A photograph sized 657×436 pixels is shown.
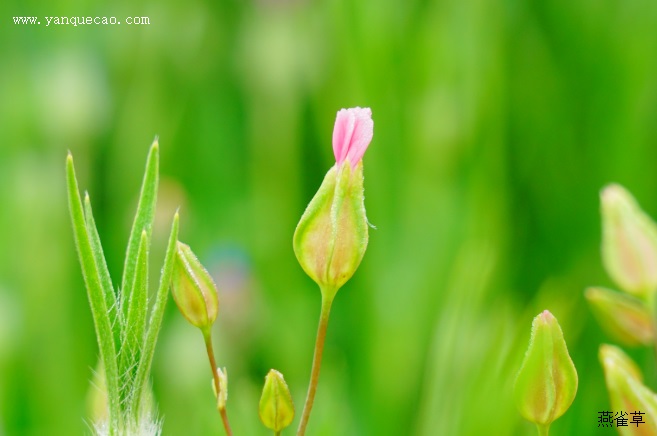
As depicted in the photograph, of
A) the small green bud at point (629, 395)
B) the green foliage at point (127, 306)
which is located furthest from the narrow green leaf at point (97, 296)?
the small green bud at point (629, 395)

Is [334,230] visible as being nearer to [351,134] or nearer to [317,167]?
[351,134]

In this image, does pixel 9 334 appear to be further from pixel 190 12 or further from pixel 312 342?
pixel 190 12

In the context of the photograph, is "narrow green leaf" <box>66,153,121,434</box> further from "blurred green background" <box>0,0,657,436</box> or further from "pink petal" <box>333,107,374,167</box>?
"blurred green background" <box>0,0,657,436</box>

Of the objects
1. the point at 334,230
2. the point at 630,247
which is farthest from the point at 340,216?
the point at 630,247

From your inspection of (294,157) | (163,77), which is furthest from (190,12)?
(294,157)

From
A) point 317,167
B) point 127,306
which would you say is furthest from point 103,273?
point 317,167

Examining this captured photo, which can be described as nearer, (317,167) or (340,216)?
(340,216)

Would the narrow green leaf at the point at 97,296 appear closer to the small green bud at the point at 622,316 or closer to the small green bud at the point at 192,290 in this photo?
the small green bud at the point at 192,290

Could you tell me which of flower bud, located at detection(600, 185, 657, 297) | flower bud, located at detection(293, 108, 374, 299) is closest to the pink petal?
flower bud, located at detection(293, 108, 374, 299)
